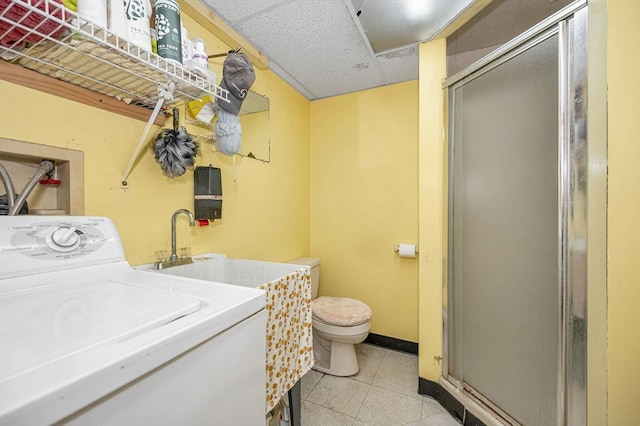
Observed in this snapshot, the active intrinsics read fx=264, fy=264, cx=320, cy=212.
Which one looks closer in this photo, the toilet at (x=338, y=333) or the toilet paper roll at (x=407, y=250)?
the toilet at (x=338, y=333)

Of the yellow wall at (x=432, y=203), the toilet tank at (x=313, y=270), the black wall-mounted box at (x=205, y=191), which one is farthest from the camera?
the toilet tank at (x=313, y=270)

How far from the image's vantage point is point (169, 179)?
124 centimetres

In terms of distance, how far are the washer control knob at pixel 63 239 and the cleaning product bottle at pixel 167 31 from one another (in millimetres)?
629

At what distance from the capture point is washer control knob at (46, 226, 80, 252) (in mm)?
747

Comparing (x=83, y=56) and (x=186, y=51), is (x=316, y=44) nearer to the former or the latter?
(x=186, y=51)

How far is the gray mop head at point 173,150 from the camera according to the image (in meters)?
1.12

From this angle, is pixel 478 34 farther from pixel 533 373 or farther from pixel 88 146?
pixel 88 146

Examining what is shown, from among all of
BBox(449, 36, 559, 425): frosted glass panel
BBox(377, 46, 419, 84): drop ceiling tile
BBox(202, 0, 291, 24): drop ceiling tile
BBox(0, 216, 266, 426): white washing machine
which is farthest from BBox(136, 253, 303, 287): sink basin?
BBox(377, 46, 419, 84): drop ceiling tile

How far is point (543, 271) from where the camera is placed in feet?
3.59

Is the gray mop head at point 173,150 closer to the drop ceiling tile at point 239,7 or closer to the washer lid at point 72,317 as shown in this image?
the washer lid at point 72,317

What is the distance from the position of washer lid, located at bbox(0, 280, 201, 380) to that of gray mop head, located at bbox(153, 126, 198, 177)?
0.57 meters

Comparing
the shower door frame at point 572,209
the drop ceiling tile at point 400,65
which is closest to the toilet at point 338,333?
the shower door frame at point 572,209

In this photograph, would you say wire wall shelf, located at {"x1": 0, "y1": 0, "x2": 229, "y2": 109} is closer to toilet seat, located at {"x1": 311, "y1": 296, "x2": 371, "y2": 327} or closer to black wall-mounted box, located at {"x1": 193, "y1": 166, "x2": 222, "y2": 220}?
black wall-mounted box, located at {"x1": 193, "y1": 166, "x2": 222, "y2": 220}

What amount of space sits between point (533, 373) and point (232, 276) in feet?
4.72
